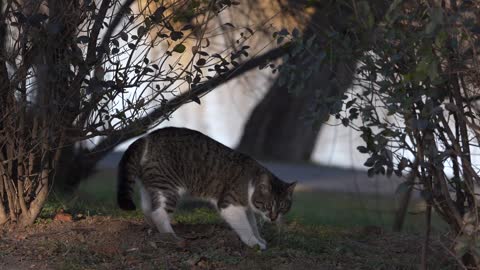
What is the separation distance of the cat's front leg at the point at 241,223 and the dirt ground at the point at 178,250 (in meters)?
0.07

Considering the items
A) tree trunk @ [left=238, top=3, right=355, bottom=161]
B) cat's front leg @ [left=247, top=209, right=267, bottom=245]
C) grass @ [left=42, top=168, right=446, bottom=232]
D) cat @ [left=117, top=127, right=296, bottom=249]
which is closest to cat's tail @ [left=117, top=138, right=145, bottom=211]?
cat @ [left=117, top=127, right=296, bottom=249]

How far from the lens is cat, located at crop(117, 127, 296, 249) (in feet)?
24.9

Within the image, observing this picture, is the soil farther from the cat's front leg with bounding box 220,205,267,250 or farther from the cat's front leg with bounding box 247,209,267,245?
the cat's front leg with bounding box 247,209,267,245

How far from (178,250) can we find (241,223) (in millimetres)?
805

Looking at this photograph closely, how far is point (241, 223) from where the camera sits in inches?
291

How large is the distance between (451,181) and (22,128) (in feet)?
10.7

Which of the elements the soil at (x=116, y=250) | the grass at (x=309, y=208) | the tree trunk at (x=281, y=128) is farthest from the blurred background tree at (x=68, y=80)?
the tree trunk at (x=281, y=128)

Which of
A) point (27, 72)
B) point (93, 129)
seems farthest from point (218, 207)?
point (27, 72)

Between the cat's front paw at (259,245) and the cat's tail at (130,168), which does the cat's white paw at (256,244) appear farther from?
the cat's tail at (130,168)

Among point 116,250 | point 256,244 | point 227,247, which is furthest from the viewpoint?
point 256,244

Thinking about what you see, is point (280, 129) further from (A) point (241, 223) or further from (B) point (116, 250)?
(B) point (116, 250)

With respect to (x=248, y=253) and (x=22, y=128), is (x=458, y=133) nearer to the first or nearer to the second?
(x=248, y=253)

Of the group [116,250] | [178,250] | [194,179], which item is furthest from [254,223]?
[116,250]

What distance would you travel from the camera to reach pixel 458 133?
241 inches
